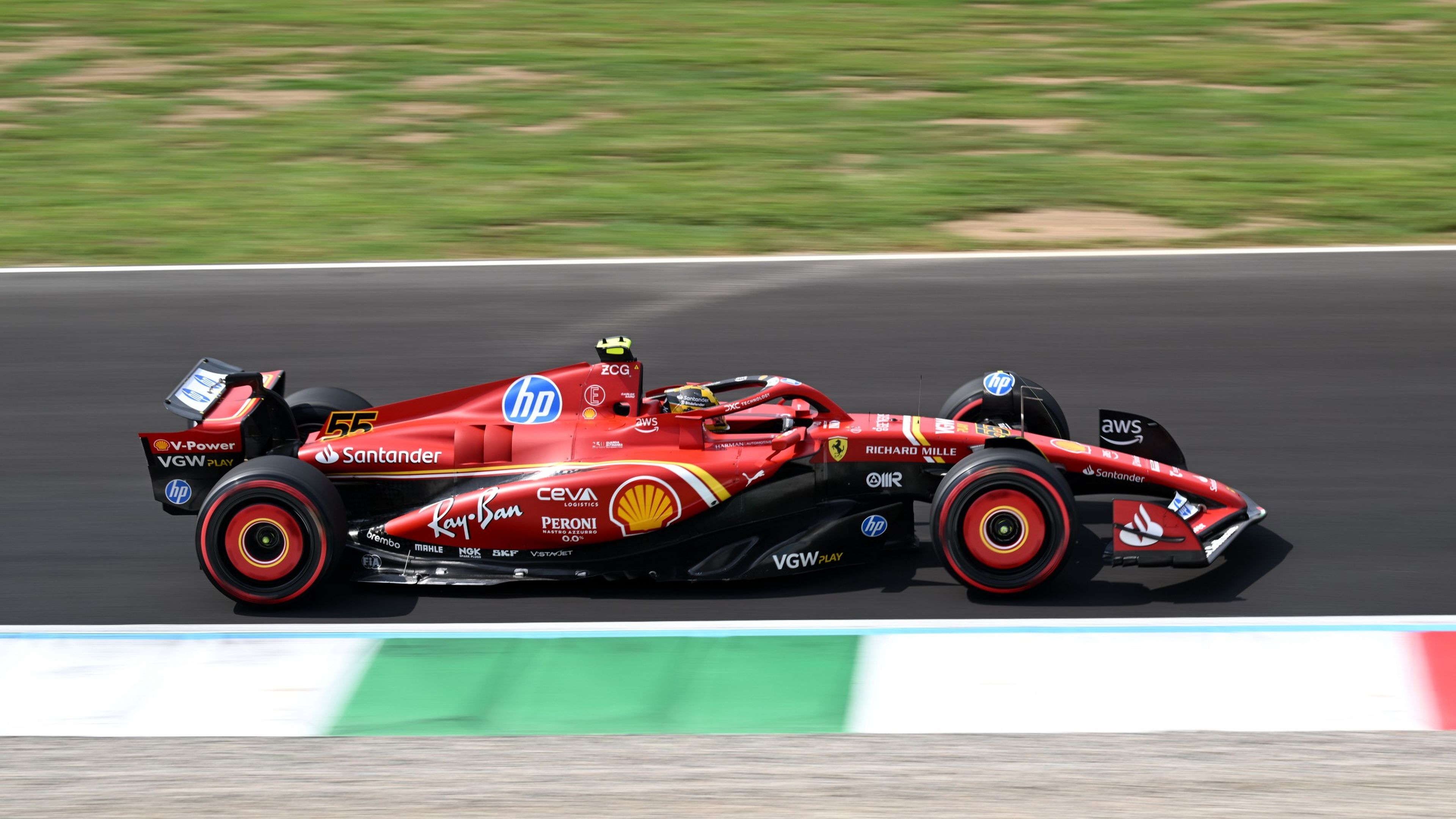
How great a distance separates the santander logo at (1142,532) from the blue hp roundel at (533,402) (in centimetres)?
246

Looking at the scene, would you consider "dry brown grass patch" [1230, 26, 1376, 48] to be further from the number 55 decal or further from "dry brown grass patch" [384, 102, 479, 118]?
the number 55 decal

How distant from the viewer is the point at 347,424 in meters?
6.88

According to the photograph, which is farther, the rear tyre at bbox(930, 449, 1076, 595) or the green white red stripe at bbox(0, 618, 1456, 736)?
the rear tyre at bbox(930, 449, 1076, 595)

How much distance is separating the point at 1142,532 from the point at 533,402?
8.69 feet

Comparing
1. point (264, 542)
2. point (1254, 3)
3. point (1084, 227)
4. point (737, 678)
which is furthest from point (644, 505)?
point (1254, 3)

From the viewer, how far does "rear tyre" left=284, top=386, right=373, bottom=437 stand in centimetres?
731

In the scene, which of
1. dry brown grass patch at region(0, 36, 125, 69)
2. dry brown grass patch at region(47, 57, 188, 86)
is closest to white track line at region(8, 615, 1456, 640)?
dry brown grass patch at region(47, 57, 188, 86)

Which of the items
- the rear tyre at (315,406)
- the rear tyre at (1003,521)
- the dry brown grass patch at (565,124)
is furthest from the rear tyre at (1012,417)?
the dry brown grass patch at (565,124)

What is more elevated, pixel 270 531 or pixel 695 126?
pixel 695 126

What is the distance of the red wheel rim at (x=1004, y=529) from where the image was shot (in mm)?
6223

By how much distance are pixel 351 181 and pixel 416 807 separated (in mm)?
10459

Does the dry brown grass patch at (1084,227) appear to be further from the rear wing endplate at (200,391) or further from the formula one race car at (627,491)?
the rear wing endplate at (200,391)

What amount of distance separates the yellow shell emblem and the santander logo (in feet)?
6.04

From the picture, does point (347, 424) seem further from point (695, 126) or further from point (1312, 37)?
point (1312, 37)
